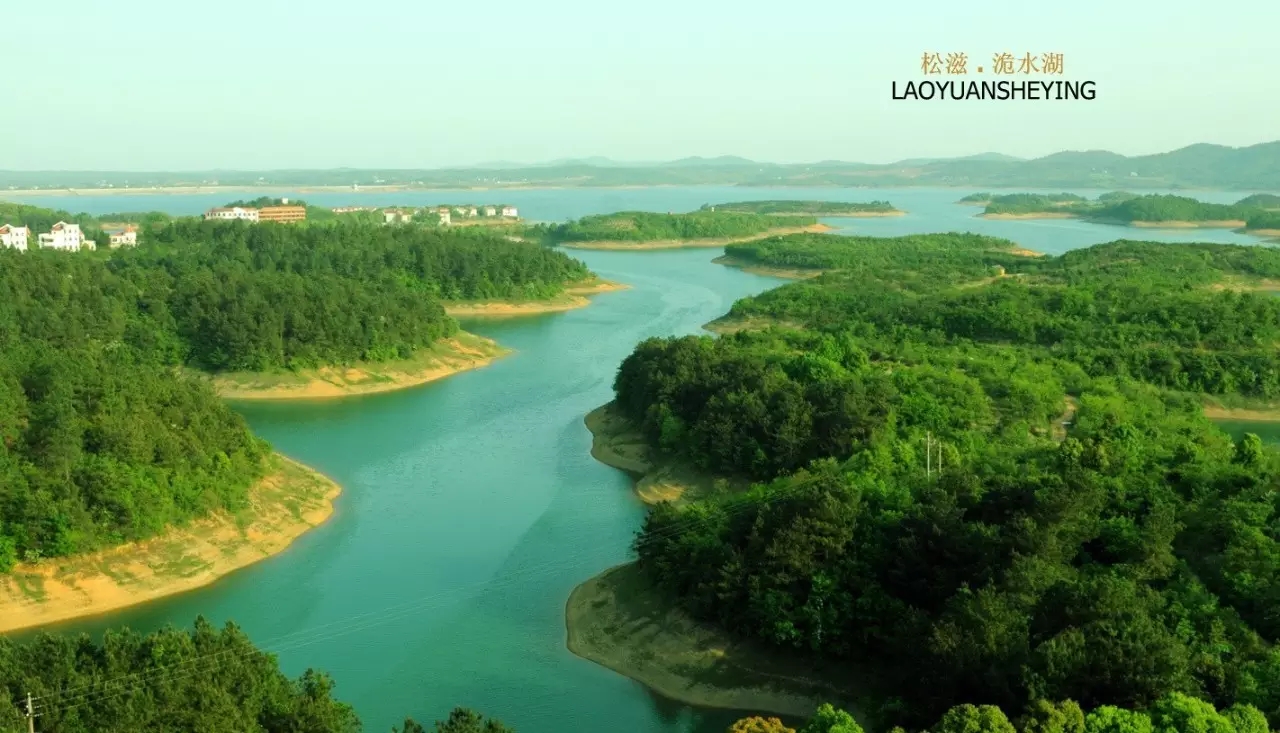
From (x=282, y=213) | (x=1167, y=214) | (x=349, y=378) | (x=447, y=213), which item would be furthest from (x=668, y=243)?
(x=349, y=378)

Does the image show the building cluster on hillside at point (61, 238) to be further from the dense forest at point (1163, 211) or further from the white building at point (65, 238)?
the dense forest at point (1163, 211)

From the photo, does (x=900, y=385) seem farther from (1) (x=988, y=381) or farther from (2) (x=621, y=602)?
(2) (x=621, y=602)

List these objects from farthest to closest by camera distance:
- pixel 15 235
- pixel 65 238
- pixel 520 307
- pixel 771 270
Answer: pixel 771 270
pixel 65 238
pixel 15 235
pixel 520 307

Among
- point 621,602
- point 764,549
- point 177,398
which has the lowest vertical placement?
point 621,602

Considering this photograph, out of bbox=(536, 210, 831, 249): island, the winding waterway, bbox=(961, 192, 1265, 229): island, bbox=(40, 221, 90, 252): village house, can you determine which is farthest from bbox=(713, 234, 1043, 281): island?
bbox=(40, 221, 90, 252): village house

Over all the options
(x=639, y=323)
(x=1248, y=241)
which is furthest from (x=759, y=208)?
(x=639, y=323)

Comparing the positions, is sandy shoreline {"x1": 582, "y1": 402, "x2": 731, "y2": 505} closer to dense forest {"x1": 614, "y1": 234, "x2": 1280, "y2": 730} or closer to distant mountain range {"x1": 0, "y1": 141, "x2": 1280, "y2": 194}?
dense forest {"x1": 614, "y1": 234, "x2": 1280, "y2": 730}

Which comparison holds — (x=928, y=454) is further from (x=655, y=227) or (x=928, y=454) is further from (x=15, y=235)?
(x=655, y=227)
